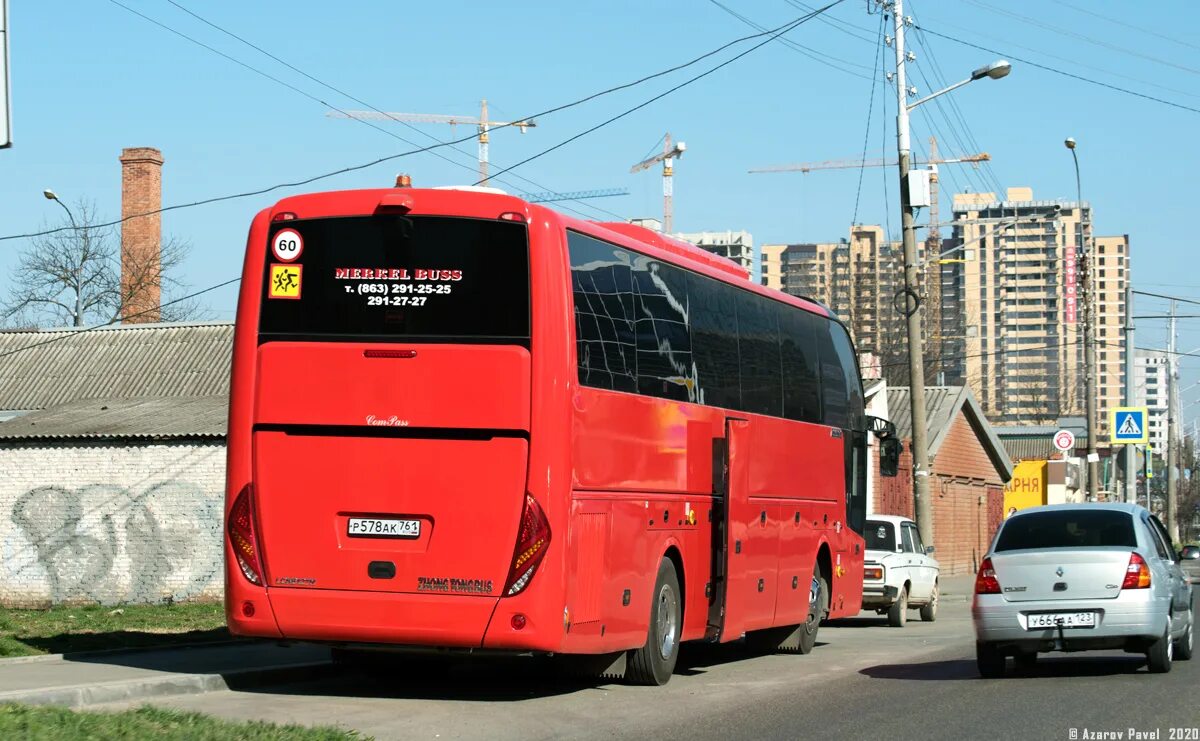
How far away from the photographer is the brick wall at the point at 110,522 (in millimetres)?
29031

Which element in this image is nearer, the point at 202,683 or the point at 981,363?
the point at 202,683

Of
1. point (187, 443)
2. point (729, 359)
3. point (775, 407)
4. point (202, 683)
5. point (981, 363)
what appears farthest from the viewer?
point (981, 363)

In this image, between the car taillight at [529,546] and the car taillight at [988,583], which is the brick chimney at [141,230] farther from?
the car taillight at [529,546]

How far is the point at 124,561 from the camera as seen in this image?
96.7ft

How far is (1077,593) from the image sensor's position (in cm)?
1413

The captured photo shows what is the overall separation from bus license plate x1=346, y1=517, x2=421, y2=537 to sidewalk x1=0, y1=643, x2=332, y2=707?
1.91 m

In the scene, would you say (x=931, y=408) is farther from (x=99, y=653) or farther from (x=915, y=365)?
(x=99, y=653)

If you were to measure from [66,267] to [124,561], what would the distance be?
35.1 metres

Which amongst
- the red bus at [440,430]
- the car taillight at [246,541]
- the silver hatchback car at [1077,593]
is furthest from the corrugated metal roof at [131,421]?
the silver hatchback car at [1077,593]

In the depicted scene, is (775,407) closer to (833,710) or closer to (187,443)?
(833,710)

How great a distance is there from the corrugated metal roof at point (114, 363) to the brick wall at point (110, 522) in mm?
5865

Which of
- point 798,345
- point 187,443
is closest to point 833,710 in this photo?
point 798,345

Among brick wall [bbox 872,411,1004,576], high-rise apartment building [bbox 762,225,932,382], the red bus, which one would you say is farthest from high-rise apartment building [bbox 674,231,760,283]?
the red bus

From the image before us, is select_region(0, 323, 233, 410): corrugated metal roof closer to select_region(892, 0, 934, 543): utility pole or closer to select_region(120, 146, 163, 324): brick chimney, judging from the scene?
select_region(120, 146, 163, 324): brick chimney
